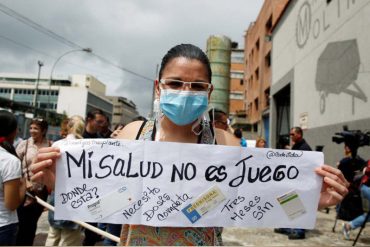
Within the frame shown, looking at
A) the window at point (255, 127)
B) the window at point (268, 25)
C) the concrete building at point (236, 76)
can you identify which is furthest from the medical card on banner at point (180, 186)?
the concrete building at point (236, 76)

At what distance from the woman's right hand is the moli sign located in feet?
31.3

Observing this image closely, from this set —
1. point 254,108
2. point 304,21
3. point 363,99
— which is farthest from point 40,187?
point 254,108

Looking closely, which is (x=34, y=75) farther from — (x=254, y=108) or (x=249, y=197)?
(x=249, y=197)

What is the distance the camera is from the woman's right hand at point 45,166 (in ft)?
5.16

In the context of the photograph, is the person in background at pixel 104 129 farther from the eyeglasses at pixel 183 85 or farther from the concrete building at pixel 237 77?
the concrete building at pixel 237 77

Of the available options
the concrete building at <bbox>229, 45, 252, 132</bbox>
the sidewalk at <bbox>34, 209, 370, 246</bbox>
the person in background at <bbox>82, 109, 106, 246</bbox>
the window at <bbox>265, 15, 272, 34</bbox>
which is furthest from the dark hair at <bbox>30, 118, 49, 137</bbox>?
the concrete building at <bbox>229, 45, 252, 132</bbox>

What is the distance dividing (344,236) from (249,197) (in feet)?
18.0

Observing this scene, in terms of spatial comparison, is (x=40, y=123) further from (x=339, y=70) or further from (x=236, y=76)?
(x=236, y=76)

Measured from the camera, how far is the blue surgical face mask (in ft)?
5.69

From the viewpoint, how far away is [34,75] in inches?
4486

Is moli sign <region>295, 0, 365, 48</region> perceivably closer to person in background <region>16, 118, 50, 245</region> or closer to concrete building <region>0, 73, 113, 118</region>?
person in background <region>16, 118, 50, 245</region>

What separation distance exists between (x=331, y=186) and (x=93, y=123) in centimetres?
410

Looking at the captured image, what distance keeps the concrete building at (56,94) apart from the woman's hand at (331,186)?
91.8 meters

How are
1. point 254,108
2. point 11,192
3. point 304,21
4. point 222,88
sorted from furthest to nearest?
point 254,108 < point 222,88 < point 304,21 < point 11,192
